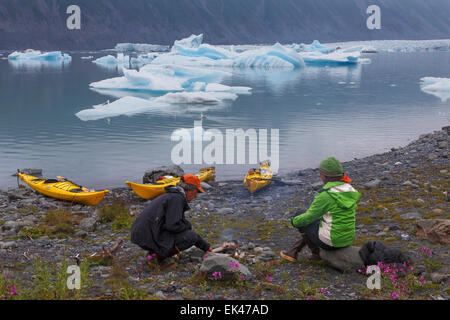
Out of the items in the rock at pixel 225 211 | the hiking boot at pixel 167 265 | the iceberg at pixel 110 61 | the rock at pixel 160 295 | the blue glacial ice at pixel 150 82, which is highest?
the iceberg at pixel 110 61

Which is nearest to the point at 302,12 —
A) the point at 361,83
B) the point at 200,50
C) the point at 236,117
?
the point at 200,50

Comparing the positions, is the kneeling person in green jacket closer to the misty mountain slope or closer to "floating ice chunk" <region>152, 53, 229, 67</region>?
"floating ice chunk" <region>152, 53, 229, 67</region>

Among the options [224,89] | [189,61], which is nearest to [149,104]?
[224,89]

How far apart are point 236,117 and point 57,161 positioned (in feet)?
32.4

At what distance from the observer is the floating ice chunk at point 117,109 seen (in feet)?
71.2

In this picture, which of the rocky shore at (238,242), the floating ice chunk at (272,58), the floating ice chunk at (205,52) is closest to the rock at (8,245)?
the rocky shore at (238,242)

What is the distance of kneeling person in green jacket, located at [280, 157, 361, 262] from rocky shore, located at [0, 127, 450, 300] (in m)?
0.35

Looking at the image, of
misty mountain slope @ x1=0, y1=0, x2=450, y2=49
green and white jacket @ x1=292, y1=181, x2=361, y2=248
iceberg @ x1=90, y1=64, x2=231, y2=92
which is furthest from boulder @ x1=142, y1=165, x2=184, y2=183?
misty mountain slope @ x1=0, y1=0, x2=450, y2=49

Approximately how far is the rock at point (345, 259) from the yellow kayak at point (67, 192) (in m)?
5.32

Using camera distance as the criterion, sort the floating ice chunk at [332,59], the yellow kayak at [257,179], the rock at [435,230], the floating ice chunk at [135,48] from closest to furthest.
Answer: the rock at [435,230] → the yellow kayak at [257,179] → the floating ice chunk at [332,59] → the floating ice chunk at [135,48]

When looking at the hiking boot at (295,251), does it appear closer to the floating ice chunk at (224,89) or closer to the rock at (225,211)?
the rock at (225,211)

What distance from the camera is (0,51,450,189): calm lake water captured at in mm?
13844

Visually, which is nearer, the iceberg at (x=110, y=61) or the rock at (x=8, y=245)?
the rock at (x=8, y=245)
